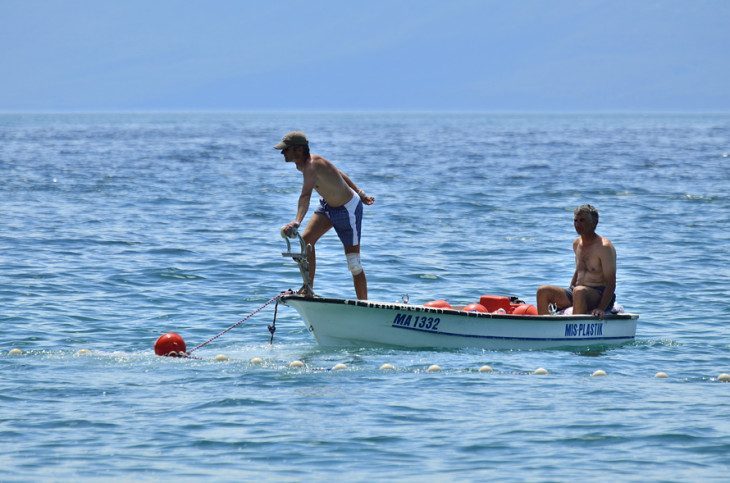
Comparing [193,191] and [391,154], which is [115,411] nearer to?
[193,191]

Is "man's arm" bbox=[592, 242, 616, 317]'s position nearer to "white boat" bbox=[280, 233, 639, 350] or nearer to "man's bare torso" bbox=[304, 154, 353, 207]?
"white boat" bbox=[280, 233, 639, 350]

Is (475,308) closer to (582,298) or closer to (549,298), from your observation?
(549,298)

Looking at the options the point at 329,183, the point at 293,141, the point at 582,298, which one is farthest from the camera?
the point at 582,298

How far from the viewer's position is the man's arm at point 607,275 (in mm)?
16844

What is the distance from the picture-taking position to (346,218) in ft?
54.6

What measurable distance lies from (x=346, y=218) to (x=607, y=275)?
320 centimetres

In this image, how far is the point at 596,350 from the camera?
675 inches

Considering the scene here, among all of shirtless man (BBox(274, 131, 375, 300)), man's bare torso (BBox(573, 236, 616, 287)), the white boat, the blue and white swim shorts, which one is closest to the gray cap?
shirtless man (BBox(274, 131, 375, 300))

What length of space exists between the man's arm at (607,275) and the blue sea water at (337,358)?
531 millimetres

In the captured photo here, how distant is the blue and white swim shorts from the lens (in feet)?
54.5

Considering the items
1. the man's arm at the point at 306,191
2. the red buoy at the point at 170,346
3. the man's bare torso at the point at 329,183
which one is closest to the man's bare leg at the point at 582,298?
the man's bare torso at the point at 329,183

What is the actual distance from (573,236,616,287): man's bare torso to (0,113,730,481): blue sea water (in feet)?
2.92

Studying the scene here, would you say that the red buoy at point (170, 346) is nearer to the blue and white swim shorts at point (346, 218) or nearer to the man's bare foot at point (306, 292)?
the man's bare foot at point (306, 292)

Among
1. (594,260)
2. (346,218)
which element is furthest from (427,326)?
(594,260)
